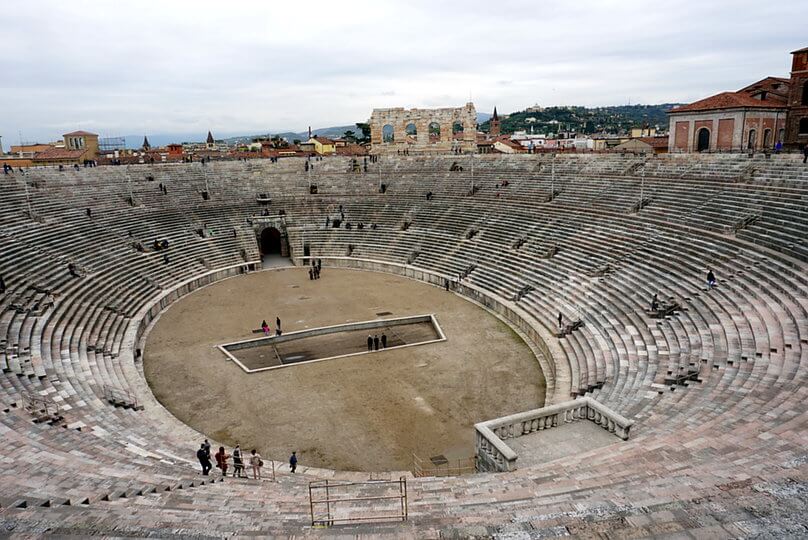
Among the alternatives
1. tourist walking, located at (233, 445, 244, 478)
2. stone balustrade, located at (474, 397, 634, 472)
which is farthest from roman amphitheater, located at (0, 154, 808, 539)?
tourist walking, located at (233, 445, 244, 478)

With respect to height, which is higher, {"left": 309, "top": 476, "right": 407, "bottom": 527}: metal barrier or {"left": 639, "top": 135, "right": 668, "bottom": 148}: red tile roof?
{"left": 639, "top": 135, "right": 668, "bottom": 148}: red tile roof

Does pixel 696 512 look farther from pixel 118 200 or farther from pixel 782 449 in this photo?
pixel 118 200

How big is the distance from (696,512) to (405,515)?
150 inches

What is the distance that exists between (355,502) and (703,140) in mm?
39714

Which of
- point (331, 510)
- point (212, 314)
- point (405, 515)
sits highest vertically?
point (405, 515)

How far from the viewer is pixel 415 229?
37219mm

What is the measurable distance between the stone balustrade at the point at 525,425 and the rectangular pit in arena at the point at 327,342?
949 centimetres

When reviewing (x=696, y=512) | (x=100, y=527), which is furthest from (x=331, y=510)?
(x=696, y=512)

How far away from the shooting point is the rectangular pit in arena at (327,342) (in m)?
21.2

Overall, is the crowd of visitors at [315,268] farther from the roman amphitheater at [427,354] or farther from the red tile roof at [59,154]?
the red tile roof at [59,154]

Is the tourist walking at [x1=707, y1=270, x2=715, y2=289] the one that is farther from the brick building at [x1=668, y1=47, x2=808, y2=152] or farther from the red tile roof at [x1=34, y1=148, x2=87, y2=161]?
the red tile roof at [x1=34, y1=148, x2=87, y2=161]

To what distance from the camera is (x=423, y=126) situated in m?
50.0

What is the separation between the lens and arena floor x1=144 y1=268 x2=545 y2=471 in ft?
50.1

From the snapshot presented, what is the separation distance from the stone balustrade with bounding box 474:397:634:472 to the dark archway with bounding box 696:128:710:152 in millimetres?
33393
